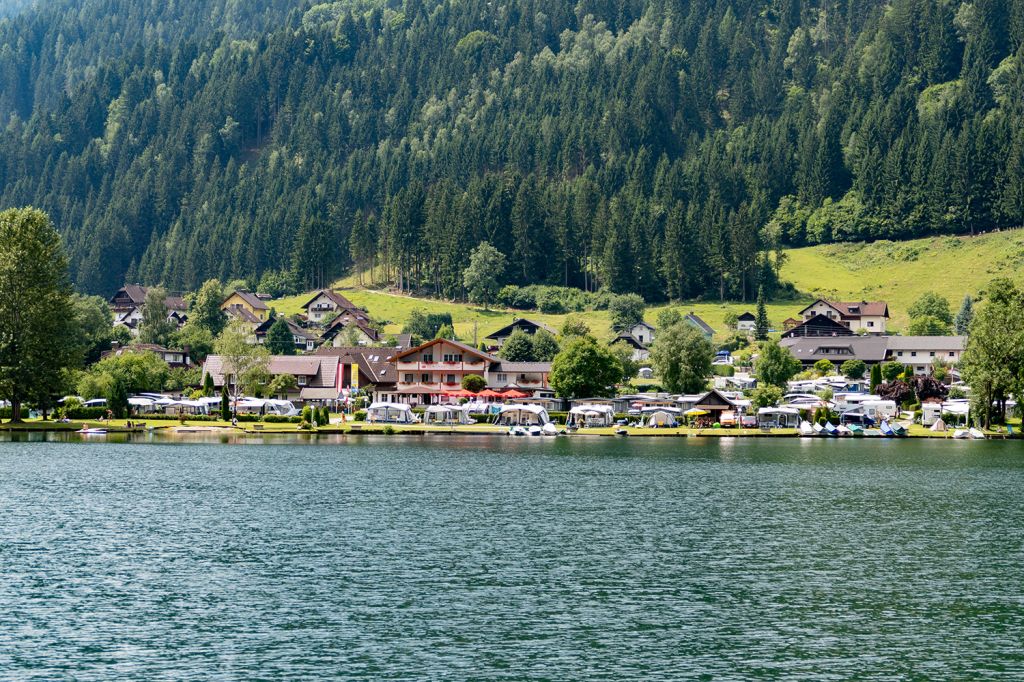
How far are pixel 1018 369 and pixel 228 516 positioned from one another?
7423cm

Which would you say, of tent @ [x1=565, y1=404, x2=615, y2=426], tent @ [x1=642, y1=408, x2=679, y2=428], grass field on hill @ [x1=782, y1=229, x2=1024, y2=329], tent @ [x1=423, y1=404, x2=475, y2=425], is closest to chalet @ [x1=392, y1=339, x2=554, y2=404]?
tent @ [x1=423, y1=404, x2=475, y2=425]

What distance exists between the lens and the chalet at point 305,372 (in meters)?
140

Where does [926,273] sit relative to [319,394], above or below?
above

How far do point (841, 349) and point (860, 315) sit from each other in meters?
21.1

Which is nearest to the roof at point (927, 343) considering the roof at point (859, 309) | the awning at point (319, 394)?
the roof at point (859, 309)

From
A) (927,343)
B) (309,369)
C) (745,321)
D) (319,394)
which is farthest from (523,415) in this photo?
(745,321)

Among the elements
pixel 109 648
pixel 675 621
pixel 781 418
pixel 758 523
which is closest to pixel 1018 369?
pixel 781 418

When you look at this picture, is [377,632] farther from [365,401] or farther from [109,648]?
[365,401]

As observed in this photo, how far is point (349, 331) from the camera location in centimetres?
17388

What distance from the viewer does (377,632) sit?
3491 centimetres

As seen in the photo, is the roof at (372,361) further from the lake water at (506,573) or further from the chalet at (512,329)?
the lake water at (506,573)

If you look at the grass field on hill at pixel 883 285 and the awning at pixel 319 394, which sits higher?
the grass field on hill at pixel 883 285

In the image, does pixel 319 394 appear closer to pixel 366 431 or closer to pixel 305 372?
pixel 305 372

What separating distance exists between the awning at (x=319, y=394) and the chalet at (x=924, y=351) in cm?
6520
